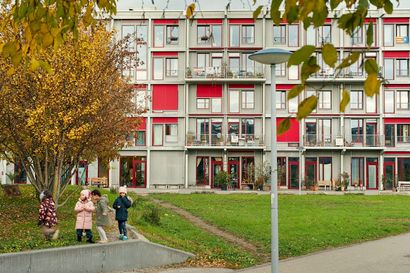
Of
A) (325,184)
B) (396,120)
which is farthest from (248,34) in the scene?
(396,120)

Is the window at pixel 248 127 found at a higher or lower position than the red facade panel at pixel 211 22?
lower

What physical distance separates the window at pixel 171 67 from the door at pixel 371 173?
17595 mm

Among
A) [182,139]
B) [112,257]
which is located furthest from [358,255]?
[182,139]

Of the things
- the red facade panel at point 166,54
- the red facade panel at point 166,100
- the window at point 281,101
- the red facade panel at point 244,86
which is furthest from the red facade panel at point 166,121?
the window at point 281,101

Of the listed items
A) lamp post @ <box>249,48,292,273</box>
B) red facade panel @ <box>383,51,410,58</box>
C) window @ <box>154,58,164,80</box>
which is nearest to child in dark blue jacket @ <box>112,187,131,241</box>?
lamp post @ <box>249,48,292,273</box>

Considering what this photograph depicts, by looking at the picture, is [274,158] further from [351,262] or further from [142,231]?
[142,231]

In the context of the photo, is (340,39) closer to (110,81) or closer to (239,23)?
(239,23)

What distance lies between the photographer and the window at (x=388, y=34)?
50.3m

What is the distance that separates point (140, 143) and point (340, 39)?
61.4 ft

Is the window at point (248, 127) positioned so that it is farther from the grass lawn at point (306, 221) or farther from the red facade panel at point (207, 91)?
the grass lawn at point (306, 221)

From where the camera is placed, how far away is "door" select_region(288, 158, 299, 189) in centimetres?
4997

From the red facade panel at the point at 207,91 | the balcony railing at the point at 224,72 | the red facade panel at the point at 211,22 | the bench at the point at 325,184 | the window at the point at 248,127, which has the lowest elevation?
the bench at the point at 325,184

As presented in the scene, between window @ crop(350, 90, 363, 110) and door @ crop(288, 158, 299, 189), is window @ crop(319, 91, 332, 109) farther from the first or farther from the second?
door @ crop(288, 158, 299, 189)

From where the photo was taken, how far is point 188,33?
165 ft
